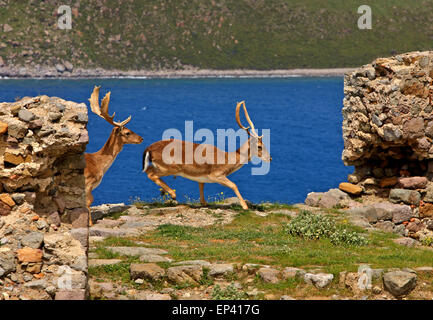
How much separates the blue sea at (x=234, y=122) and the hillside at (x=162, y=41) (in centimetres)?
1097

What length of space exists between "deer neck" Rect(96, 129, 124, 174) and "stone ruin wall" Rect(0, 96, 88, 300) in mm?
6270

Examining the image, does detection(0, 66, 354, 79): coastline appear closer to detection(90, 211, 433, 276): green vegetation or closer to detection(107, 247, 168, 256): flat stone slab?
detection(90, 211, 433, 276): green vegetation

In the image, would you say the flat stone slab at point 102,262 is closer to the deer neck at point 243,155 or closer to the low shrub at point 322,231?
the low shrub at point 322,231

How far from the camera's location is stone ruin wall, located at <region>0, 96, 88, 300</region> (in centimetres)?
1048

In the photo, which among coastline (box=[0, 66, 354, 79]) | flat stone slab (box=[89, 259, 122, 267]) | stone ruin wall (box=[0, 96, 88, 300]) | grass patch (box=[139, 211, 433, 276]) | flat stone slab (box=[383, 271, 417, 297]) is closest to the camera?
stone ruin wall (box=[0, 96, 88, 300])

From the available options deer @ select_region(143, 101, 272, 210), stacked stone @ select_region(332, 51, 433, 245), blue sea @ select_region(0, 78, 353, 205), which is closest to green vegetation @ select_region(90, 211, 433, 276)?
deer @ select_region(143, 101, 272, 210)

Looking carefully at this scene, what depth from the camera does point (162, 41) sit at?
188m

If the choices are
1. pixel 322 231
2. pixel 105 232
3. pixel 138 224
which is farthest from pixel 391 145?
pixel 105 232

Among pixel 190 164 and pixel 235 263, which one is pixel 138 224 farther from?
pixel 235 263

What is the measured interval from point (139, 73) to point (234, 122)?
93905 mm

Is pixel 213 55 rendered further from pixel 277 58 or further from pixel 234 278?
pixel 234 278

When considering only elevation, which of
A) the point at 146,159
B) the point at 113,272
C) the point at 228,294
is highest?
the point at 146,159

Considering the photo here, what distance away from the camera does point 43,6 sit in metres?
178
